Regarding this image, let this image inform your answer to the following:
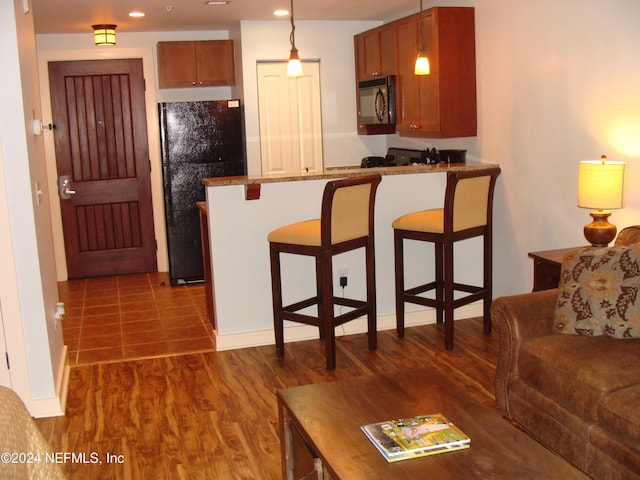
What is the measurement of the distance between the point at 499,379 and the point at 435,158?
2623 mm

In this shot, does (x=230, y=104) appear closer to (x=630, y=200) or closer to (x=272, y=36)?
(x=272, y=36)

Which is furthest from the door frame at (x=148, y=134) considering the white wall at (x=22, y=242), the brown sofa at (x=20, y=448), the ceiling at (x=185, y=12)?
the brown sofa at (x=20, y=448)

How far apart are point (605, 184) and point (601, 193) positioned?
0.15 ft

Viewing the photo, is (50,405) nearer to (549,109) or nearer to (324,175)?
(324,175)

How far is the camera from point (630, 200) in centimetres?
374

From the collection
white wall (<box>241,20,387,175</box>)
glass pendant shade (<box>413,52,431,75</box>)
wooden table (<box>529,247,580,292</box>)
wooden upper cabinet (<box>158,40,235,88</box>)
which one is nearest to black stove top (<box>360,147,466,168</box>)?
white wall (<box>241,20,387,175</box>)

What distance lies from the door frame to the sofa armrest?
4.27 meters

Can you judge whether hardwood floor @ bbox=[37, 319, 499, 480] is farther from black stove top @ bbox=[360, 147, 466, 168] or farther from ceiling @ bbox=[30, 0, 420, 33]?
ceiling @ bbox=[30, 0, 420, 33]

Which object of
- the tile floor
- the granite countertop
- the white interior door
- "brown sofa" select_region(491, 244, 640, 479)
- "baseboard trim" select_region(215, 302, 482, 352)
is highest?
the white interior door

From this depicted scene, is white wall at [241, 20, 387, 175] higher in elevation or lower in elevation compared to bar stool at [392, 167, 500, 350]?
higher

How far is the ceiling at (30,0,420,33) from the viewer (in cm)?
523

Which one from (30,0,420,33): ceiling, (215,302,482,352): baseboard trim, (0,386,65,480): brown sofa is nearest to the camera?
(0,386,65,480): brown sofa

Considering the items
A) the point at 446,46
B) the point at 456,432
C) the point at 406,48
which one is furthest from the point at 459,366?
the point at 406,48

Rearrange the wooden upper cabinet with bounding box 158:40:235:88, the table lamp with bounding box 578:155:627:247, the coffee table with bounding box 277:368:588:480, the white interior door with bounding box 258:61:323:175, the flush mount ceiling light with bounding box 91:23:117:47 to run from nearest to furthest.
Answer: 1. the coffee table with bounding box 277:368:588:480
2. the table lamp with bounding box 578:155:627:247
3. the flush mount ceiling light with bounding box 91:23:117:47
4. the white interior door with bounding box 258:61:323:175
5. the wooden upper cabinet with bounding box 158:40:235:88
